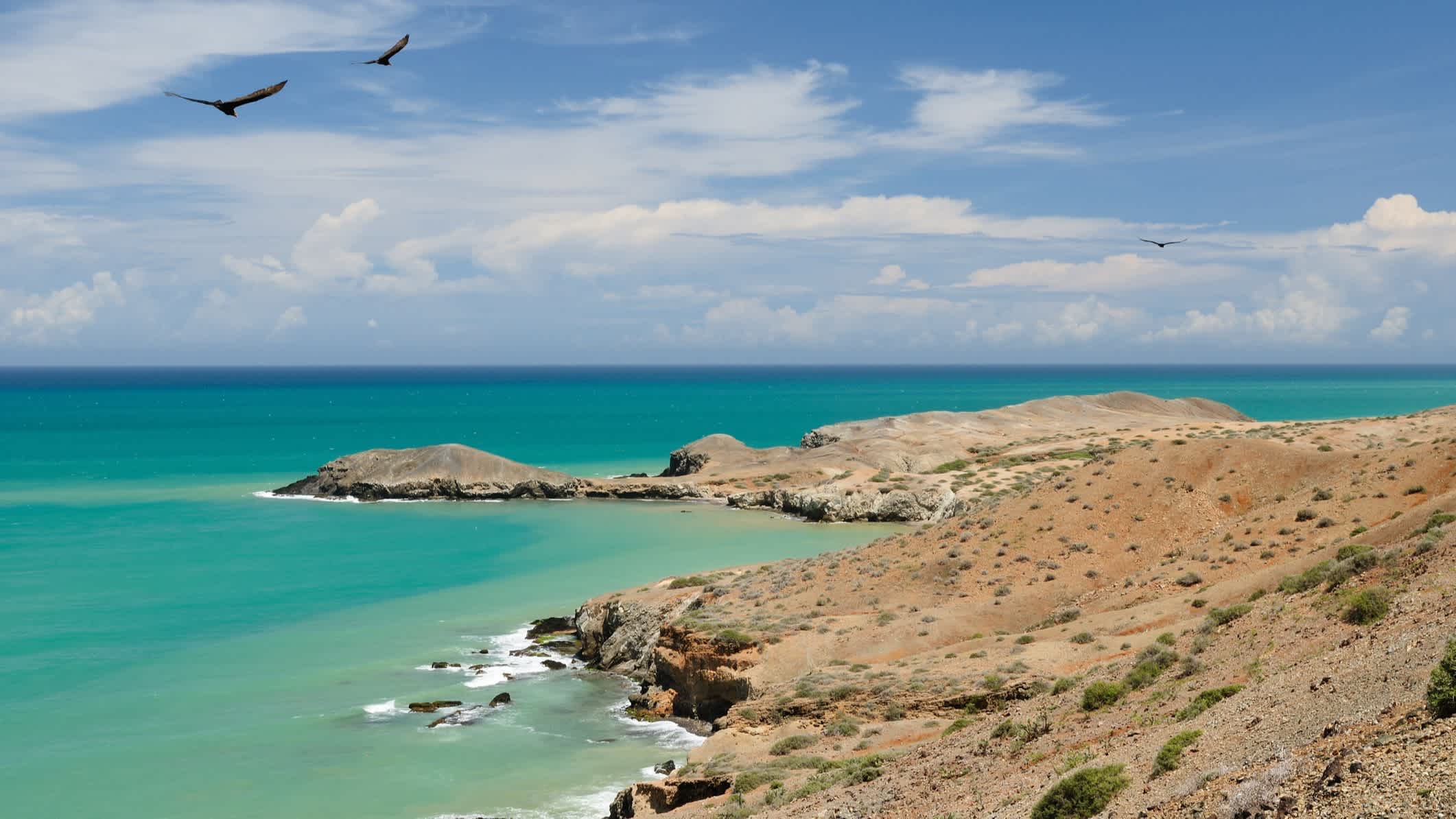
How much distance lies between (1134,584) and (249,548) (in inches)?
1833

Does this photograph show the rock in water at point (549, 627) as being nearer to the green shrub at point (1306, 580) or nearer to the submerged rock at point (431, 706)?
the submerged rock at point (431, 706)

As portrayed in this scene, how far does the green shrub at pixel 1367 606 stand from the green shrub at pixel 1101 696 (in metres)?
3.65

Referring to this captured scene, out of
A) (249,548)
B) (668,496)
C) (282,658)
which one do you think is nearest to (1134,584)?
(282,658)

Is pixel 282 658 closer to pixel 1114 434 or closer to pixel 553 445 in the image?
pixel 1114 434

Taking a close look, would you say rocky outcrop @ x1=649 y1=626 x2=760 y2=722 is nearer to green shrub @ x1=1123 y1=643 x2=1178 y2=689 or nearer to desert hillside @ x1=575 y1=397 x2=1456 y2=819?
desert hillside @ x1=575 y1=397 x2=1456 y2=819

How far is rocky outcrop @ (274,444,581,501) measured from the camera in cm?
8025

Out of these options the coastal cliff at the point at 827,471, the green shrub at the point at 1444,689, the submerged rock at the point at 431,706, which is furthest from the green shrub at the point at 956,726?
the coastal cliff at the point at 827,471

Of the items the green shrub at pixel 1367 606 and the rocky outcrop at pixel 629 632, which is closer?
the green shrub at pixel 1367 606

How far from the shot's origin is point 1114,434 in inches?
3270

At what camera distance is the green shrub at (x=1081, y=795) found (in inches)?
501

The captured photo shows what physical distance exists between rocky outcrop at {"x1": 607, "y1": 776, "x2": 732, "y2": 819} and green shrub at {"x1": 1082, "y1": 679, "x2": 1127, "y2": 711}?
22.7ft

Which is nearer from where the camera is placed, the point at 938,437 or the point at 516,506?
the point at 516,506

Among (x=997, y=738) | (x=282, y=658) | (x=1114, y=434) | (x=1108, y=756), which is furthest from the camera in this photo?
(x=1114, y=434)

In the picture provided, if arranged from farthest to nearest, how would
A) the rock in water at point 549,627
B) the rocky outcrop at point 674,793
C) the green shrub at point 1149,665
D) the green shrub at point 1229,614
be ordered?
the rock in water at point 549,627, the rocky outcrop at point 674,793, the green shrub at point 1229,614, the green shrub at point 1149,665
